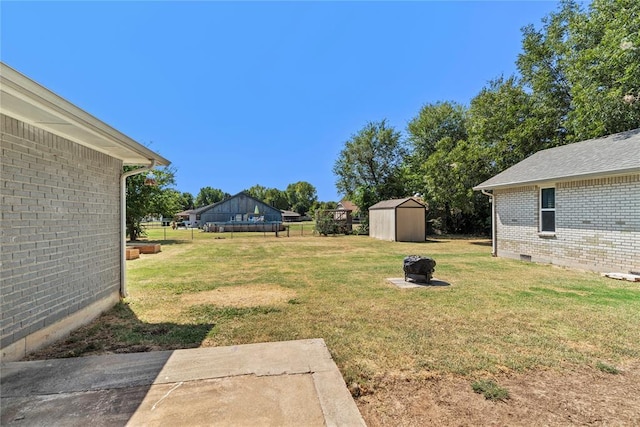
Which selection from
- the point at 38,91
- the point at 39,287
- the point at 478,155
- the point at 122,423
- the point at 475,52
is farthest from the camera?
the point at 478,155

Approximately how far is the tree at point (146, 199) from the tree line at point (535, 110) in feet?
51.7

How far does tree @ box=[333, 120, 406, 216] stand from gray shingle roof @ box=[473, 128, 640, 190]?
55.2 ft

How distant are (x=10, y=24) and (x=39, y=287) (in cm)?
317

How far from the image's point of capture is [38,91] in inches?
95.4

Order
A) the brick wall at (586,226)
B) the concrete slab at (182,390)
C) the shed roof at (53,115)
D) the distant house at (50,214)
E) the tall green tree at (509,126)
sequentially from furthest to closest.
→ the tall green tree at (509,126), the brick wall at (586,226), the distant house at (50,214), the shed roof at (53,115), the concrete slab at (182,390)

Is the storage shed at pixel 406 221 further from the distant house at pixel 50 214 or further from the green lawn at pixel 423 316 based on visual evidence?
the distant house at pixel 50 214

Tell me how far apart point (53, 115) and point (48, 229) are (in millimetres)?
1478

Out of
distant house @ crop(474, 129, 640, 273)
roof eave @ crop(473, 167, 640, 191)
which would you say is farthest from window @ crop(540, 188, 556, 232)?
roof eave @ crop(473, 167, 640, 191)

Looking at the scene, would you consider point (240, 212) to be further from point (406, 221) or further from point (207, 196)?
point (207, 196)

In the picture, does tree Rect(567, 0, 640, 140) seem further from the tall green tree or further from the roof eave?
the roof eave

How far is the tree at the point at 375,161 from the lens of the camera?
2927 cm

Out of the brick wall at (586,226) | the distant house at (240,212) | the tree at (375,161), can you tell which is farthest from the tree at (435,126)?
the distant house at (240,212)

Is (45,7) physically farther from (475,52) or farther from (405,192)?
(405,192)

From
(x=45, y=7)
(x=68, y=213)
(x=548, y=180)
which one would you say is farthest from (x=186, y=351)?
(x=548, y=180)
